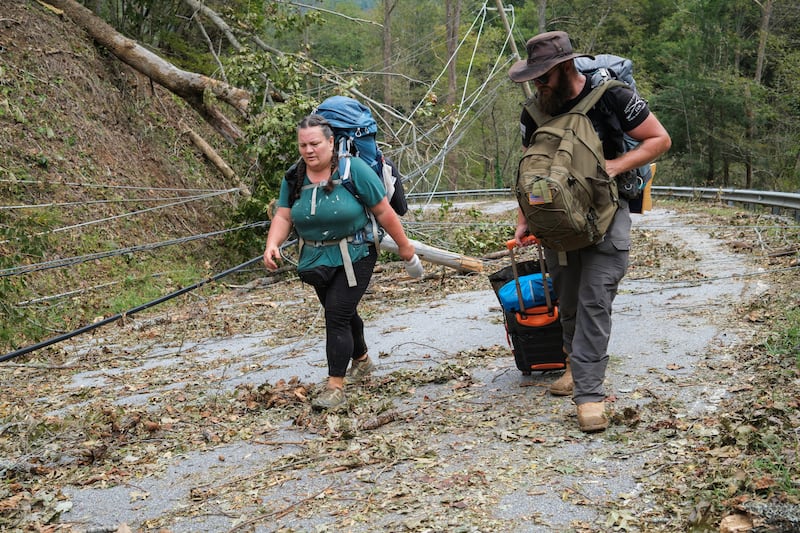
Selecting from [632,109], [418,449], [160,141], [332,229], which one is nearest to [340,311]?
[332,229]

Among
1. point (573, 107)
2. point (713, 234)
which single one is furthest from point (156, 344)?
point (713, 234)

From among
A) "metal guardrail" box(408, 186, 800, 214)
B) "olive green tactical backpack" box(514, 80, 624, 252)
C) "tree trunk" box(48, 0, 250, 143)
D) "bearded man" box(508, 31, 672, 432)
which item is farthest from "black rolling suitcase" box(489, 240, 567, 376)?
"tree trunk" box(48, 0, 250, 143)

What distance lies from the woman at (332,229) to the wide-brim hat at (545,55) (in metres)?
1.37

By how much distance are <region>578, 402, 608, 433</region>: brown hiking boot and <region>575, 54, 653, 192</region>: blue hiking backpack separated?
4.25 ft

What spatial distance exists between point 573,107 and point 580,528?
7.60 ft

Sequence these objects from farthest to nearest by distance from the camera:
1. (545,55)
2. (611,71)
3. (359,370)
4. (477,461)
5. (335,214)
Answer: (359,370) < (335,214) < (611,71) < (545,55) < (477,461)

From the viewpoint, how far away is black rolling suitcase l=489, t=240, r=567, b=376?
5.34 m

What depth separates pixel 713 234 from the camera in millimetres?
13414

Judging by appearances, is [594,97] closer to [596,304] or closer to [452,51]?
[596,304]

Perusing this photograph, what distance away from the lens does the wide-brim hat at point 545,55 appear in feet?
14.4

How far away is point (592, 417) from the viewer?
4438 mm

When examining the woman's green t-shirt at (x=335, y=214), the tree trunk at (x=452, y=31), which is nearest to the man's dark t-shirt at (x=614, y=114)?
the woman's green t-shirt at (x=335, y=214)

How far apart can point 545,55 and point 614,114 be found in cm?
52

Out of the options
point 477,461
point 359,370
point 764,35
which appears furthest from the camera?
point 764,35
